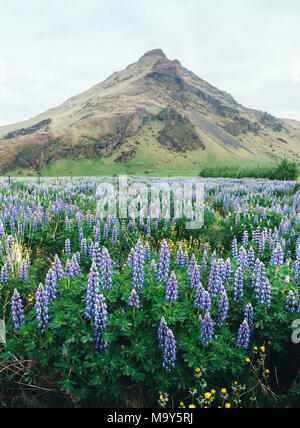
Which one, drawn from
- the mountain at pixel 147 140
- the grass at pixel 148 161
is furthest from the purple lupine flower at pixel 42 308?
the grass at pixel 148 161

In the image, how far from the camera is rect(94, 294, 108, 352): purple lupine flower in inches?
119

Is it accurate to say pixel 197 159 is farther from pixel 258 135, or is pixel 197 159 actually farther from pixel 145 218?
pixel 145 218

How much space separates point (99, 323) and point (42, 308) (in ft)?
2.73

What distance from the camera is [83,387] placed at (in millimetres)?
2916

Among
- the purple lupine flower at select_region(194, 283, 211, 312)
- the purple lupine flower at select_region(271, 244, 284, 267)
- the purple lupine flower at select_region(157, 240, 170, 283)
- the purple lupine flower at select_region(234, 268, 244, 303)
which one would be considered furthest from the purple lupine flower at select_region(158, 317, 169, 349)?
the purple lupine flower at select_region(271, 244, 284, 267)

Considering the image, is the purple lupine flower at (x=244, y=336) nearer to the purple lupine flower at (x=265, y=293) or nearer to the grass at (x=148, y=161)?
the purple lupine flower at (x=265, y=293)

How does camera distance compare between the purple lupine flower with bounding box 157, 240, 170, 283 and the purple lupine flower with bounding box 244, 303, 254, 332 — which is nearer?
the purple lupine flower with bounding box 244, 303, 254, 332

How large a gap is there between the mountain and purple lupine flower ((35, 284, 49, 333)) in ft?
171

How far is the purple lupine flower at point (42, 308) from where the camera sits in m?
3.19

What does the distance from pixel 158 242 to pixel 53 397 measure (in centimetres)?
466

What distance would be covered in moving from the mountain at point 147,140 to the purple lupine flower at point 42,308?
52.0m

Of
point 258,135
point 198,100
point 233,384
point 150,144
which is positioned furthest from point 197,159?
point 233,384

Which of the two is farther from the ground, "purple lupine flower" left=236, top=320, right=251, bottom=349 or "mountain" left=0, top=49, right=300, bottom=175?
"mountain" left=0, top=49, right=300, bottom=175

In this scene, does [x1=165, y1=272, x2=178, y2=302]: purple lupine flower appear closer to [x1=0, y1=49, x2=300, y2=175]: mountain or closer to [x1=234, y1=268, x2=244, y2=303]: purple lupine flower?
[x1=234, y1=268, x2=244, y2=303]: purple lupine flower
